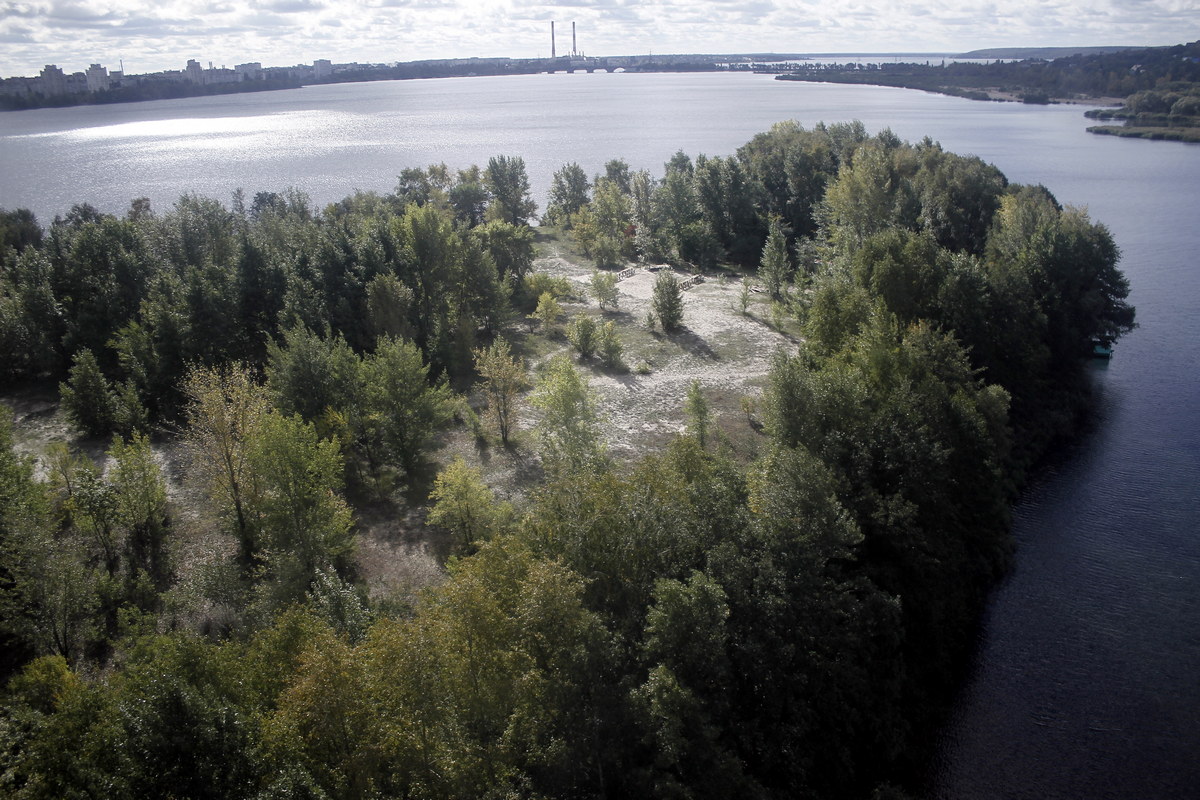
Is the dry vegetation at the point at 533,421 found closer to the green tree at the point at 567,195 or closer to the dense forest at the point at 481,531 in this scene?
the dense forest at the point at 481,531

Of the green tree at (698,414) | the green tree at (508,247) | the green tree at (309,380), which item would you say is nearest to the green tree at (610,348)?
the green tree at (698,414)

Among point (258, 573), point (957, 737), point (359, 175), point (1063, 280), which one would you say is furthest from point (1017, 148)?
point (258, 573)

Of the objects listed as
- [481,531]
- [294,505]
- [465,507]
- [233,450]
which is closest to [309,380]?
[233,450]

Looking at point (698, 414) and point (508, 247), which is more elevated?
point (508, 247)

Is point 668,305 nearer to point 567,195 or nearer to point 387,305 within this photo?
point 387,305

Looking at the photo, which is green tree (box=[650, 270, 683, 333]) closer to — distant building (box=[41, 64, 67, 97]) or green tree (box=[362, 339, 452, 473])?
green tree (box=[362, 339, 452, 473])

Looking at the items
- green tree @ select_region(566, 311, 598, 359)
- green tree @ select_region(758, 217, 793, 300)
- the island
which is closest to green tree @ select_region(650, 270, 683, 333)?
A: green tree @ select_region(566, 311, 598, 359)
